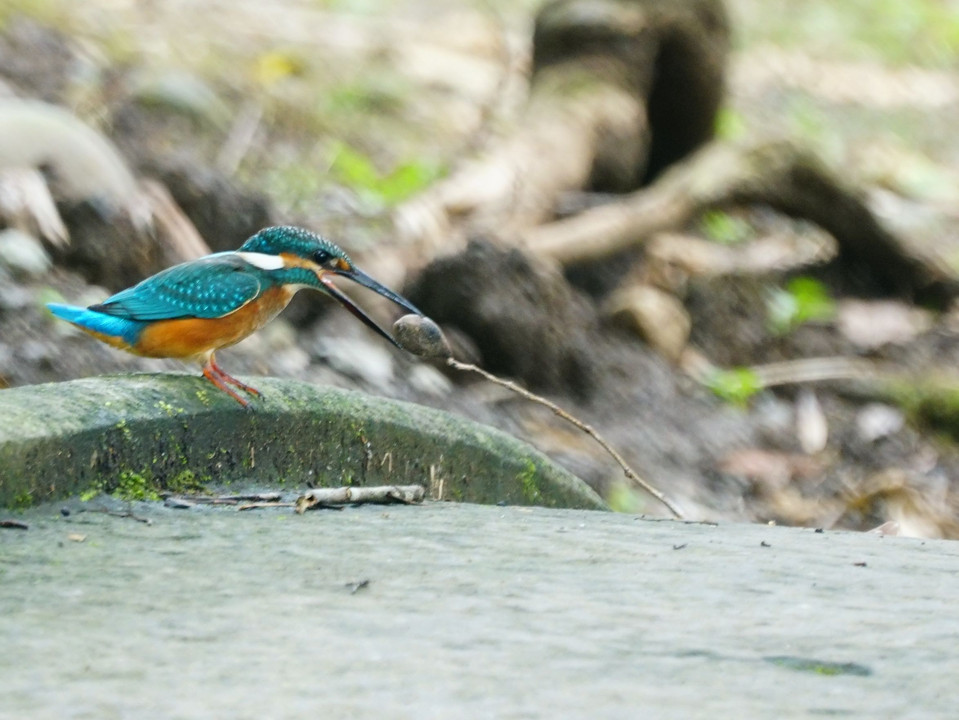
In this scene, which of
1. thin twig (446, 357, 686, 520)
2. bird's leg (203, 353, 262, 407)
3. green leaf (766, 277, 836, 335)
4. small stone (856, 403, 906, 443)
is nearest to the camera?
bird's leg (203, 353, 262, 407)

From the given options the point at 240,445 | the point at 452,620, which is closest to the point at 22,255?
the point at 240,445

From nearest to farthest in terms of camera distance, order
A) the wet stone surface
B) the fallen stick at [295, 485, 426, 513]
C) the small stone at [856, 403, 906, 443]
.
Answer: the wet stone surface, the fallen stick at [295, 485, 426, 513], the small stone at [856, 403, 906, 443]

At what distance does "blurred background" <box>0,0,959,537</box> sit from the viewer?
16.4 feet

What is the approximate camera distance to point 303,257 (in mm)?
2943

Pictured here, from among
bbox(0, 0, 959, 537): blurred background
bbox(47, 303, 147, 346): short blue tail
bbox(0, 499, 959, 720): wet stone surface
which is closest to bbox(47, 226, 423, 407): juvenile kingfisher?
bbox(47, 303, 147, 346): short blue tail

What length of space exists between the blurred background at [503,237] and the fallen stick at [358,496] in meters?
1.66

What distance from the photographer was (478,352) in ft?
18.5

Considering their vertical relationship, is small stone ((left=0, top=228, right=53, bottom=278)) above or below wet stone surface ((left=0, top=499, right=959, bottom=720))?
above

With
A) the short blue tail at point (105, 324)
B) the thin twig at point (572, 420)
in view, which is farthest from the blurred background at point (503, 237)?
the thin twig at point (572, 420)

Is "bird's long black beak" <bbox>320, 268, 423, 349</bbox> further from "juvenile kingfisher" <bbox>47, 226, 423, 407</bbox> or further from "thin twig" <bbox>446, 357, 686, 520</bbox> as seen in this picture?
"thin twig" <bbox>446, 357, 686, 520</bbox>

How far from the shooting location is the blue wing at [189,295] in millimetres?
2855

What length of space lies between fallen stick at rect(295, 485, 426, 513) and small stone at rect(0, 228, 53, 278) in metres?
2.18

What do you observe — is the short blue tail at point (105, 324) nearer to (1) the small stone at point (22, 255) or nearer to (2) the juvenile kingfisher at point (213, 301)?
(2) the juvenile kingfisher at point (213, 301)

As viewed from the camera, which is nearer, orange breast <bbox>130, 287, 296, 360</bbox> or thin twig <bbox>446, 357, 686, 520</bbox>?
orange breast <bbox>130, 287, 296, 360</bbox>
